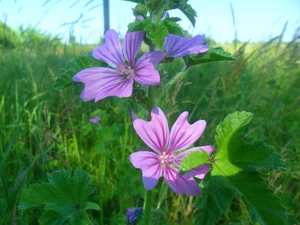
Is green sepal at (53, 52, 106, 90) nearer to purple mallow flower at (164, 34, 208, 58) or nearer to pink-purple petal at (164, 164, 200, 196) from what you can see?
purple mallow flower at (164, 34, 208, 58)

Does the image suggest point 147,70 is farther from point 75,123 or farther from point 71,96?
point 71,96

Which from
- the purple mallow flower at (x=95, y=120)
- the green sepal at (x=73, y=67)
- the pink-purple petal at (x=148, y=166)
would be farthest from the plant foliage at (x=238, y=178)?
the purple mallow flower at (x=95, y=120)

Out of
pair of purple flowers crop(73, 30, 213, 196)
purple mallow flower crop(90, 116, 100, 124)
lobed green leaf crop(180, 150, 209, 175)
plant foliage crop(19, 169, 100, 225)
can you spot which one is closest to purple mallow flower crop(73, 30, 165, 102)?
pair of purple flowers crop(73, 30, 213, 196)

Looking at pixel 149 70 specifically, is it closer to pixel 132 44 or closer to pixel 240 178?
pixel 132 44

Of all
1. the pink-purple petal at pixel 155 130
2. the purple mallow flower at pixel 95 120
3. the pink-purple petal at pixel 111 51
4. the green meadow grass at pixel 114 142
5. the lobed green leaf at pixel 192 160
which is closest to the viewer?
the lobed green leaf at pixel 192 160

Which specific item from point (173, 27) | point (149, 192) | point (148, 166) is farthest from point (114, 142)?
point (173, 27)

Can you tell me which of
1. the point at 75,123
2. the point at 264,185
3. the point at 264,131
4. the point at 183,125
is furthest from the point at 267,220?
the point at 75,123

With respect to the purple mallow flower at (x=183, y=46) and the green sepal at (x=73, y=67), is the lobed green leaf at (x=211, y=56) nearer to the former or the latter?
the purple mallow flower at (x=183, y=46)
